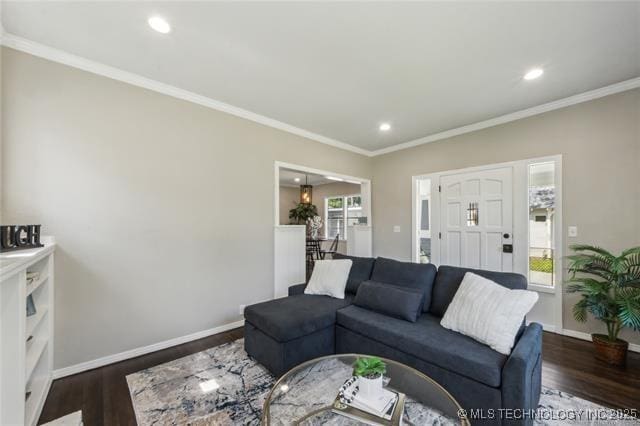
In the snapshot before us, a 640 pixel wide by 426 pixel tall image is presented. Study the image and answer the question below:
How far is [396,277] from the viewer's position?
8.94 feet

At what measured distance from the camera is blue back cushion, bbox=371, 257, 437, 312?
2.53 m

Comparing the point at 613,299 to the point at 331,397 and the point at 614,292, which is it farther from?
the point at 331,397

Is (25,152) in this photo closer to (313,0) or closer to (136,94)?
(136,94)

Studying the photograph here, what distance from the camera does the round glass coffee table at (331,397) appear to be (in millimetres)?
1285

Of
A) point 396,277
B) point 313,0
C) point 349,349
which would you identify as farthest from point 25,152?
point 396,277

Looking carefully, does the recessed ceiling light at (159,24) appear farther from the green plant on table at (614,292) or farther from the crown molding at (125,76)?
the green plant on table at (614,292)

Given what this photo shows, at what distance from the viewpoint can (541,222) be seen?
343 cm

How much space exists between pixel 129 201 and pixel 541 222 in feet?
16.1

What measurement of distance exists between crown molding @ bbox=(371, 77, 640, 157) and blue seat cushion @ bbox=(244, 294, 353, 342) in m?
3.20

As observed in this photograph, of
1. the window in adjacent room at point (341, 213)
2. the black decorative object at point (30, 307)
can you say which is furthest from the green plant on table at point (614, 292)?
the window in adjacent room at point (341, 213)

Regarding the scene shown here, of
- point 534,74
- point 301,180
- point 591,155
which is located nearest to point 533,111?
point 591,155

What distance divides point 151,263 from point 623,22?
14.9 ft

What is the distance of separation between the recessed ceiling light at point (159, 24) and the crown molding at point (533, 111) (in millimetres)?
3912

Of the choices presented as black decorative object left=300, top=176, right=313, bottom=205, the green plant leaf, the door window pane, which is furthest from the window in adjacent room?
the green plant leaf
